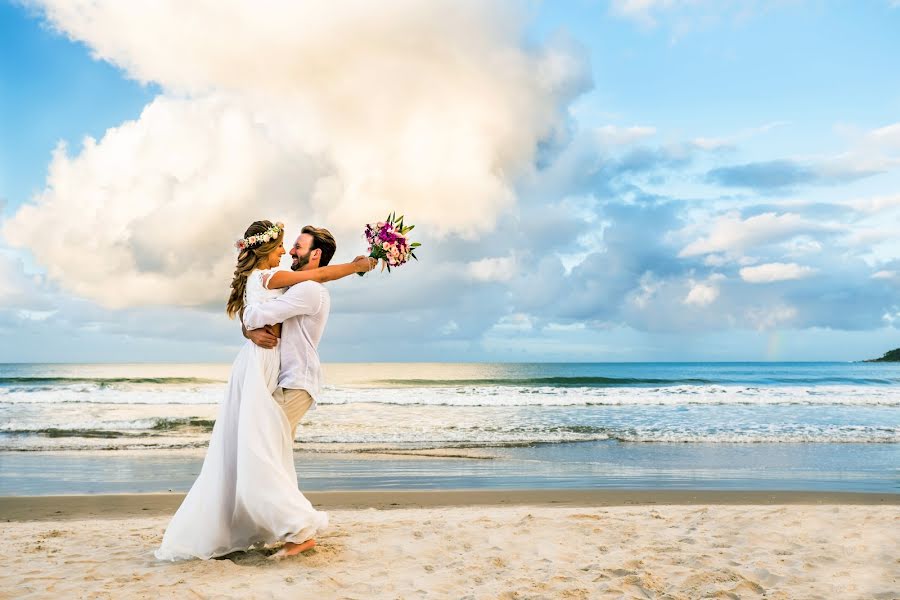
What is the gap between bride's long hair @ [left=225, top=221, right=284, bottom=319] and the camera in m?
4.49

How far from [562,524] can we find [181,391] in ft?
78.6

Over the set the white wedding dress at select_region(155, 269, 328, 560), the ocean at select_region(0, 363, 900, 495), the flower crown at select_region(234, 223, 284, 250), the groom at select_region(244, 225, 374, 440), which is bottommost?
the ocean at select_region(0, 363, 900, 495)

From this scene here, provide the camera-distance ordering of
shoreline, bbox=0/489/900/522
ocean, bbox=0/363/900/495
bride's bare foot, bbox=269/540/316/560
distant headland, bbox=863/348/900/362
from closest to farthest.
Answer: bride's bare foot, bbox=269/540/316/560
shoreline, bbox=0/489/900/522
ocean, bbox=0/363/900/495
distant headland, bbox=863/348/900/362

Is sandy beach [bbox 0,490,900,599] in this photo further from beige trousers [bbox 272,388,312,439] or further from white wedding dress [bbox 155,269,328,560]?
beige trousers [bbox 272,388,312,439]

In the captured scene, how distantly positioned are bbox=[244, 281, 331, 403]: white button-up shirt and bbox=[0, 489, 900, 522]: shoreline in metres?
3.35

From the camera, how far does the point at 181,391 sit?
26.7 metres

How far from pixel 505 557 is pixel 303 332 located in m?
2.17

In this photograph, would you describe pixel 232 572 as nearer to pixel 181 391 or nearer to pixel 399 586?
pixel 399 586

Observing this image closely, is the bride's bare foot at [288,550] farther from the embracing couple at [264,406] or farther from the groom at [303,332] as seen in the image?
the groom at [303,332]

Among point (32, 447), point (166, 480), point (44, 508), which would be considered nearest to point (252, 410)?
point (44, 508)

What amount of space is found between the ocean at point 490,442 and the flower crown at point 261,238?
201 inches

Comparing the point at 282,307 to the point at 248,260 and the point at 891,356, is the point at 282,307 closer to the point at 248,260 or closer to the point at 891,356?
the point at 248,260

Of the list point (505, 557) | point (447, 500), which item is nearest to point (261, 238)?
point (505, 557)

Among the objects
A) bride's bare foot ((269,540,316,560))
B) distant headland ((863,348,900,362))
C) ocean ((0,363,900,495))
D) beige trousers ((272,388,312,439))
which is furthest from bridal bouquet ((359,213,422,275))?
distant headland ((863,348,900,362))
